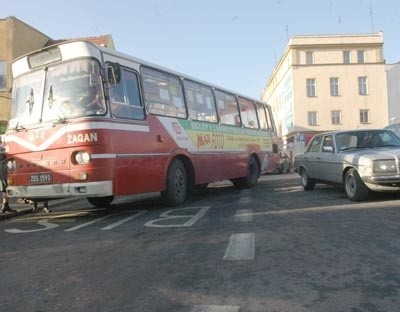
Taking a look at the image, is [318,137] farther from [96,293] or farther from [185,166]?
[96,293]

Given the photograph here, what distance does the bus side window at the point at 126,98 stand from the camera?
8.95m

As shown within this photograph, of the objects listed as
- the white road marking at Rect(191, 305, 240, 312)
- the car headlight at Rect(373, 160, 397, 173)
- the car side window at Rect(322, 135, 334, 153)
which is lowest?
the white road marking at Rect(191, 305, 240, 312)

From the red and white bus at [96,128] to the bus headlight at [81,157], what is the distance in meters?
0.02

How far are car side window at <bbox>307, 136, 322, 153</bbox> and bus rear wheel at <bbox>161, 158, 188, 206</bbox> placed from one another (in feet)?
12.2

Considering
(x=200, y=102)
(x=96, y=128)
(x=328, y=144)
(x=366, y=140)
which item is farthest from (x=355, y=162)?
(x=96, y=128)

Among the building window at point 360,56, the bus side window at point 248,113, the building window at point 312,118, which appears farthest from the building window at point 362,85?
the bus side window at point 248,113

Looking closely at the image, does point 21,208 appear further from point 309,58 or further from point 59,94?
point 309,58

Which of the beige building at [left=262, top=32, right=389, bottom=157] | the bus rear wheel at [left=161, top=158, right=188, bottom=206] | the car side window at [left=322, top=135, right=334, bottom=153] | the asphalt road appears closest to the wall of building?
the beige building at [left=262, top=32, right=389, bottom=157]

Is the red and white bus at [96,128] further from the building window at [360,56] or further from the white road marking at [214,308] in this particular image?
the building window at [360,56]

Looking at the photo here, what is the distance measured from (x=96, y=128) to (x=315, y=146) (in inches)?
265

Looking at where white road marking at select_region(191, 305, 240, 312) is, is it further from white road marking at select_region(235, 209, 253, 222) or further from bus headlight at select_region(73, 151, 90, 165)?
bus headlight at select_region(73, 151, 90, 165)

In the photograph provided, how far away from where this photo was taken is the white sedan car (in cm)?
970

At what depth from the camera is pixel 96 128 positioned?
8.42 metres

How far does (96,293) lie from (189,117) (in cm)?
779
